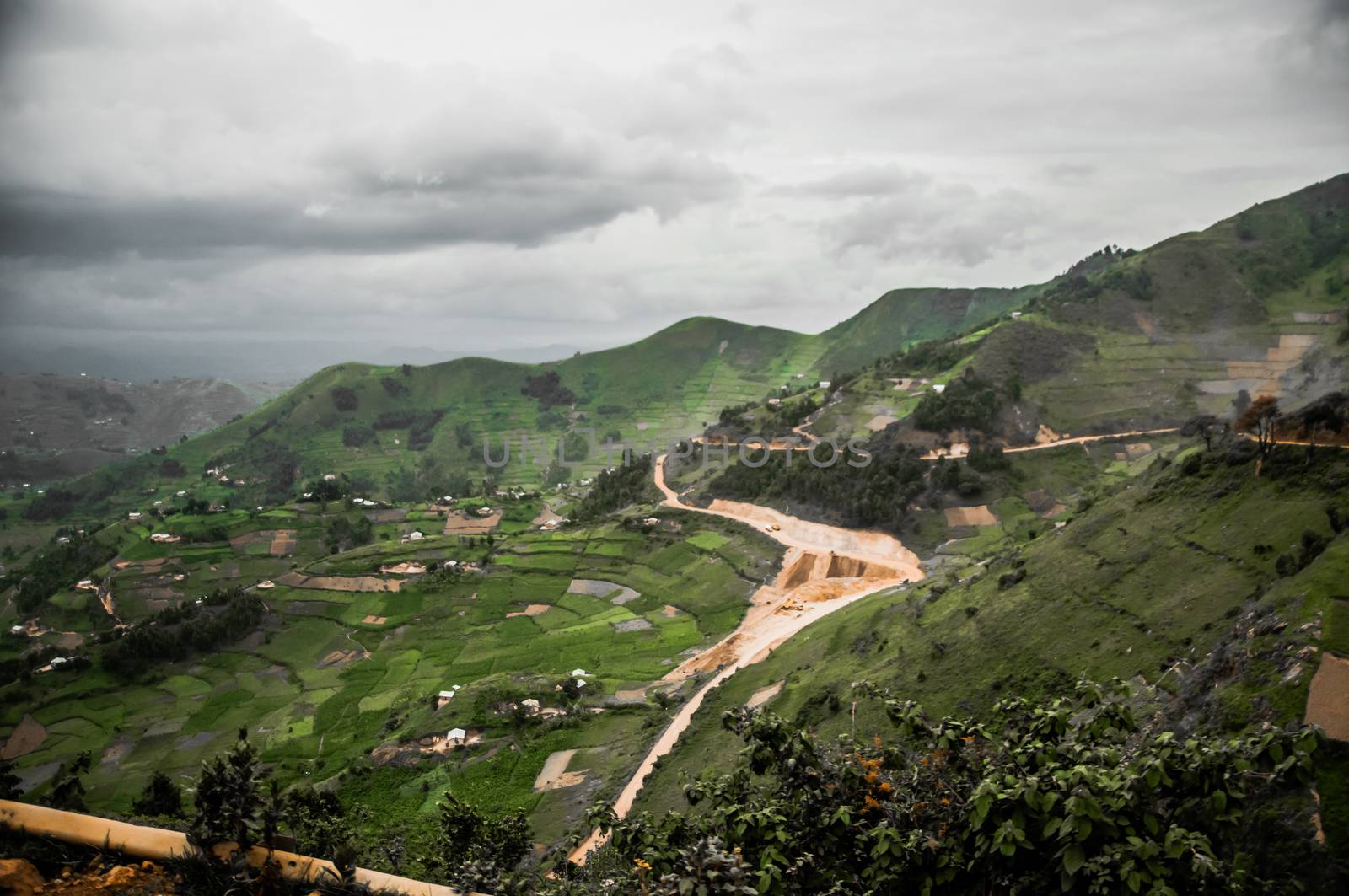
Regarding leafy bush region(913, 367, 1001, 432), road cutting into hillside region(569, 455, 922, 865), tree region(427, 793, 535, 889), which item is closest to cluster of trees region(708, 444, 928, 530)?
road cutting into hillside region(569, 455, 922, 865)

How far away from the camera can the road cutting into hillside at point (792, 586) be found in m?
45.8

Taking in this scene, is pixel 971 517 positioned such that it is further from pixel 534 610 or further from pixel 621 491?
pixel 621 491

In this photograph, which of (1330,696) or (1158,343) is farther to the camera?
(1158,343)

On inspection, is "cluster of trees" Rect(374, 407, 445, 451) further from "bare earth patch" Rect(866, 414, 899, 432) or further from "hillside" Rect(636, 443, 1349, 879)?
"hillside" Rect(636, 443, 1349, 879)

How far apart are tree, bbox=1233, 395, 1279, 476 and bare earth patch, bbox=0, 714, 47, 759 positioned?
73.3 m

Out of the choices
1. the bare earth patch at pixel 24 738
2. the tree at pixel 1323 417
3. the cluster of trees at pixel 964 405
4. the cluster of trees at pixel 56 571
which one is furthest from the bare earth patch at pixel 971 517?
the cluster of trees at pixel 56 571

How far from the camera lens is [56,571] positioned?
317 ft

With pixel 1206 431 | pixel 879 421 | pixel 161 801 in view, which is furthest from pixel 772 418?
pixel 161 801

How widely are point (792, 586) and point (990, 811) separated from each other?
191 ft

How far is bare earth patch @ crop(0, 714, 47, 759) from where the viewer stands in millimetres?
51500

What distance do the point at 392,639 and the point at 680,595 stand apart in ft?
85.4

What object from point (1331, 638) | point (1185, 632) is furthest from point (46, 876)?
point (1185, 632)

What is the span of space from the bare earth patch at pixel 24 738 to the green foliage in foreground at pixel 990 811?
208 feet

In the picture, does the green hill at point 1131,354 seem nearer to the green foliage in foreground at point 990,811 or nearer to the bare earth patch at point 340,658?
the bare earth patch at point 340,658
